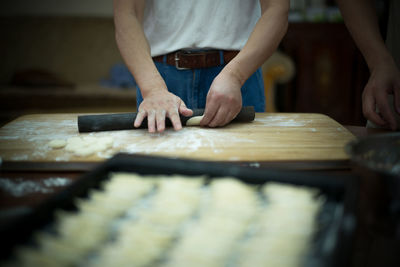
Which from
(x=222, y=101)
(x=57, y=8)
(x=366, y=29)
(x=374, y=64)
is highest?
(x=57, y=8)

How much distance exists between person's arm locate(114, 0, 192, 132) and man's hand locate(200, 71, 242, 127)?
0.24ft

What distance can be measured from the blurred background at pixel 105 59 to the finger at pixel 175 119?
2.05 m

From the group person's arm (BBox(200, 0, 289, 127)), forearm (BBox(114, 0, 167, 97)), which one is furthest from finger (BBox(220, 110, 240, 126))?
forearm (BBox(114, 0, 167, 97))

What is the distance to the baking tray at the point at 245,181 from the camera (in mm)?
397

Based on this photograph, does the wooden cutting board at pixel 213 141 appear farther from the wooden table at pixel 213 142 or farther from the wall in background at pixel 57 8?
the wall in background at pixel 57 8

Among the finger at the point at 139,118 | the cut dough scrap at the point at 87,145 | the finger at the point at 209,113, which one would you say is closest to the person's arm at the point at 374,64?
the finger at the point at 209,113

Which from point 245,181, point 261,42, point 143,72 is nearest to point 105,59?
point 143,72

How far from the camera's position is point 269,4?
120 centimetres

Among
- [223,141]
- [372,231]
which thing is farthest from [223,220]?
[223,141]

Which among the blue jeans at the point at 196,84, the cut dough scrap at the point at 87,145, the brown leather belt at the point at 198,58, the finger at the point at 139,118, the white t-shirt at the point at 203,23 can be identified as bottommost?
the cut dough scrap at the point at 87,145

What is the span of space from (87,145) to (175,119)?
278 millimetres

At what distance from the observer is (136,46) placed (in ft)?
3.86

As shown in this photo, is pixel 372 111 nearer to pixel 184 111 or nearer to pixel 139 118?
pixel 184 111

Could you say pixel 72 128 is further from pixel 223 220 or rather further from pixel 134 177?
pixel 223 220
